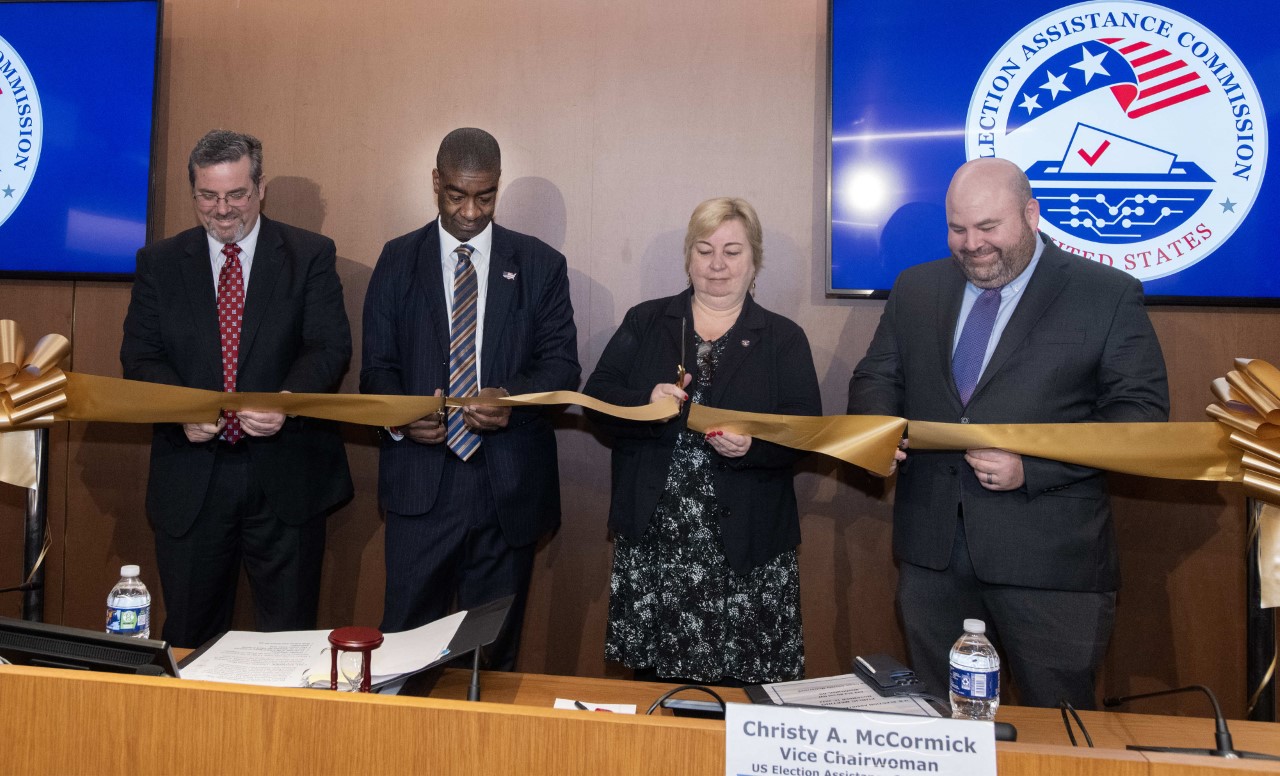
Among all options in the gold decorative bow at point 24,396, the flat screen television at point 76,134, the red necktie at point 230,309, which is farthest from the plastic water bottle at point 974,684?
the flat screen television at point 76,134

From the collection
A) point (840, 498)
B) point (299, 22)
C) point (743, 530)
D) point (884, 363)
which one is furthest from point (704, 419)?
point (299, 22)

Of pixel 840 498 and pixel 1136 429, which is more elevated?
pixel 1136 429

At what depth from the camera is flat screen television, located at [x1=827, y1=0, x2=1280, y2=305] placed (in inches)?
132

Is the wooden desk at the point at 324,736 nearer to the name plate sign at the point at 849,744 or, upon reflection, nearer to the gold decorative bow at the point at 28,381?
the name plate sign at the point at 849,744

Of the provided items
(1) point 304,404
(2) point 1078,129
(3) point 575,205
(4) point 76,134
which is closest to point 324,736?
(1) point 304,404

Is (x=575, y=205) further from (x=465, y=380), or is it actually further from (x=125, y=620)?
(x=125, y=620)

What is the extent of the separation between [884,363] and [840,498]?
1001 mm

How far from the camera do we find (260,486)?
10.3ft

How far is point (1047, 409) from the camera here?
2.55 metres

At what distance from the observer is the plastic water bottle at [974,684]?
171cm

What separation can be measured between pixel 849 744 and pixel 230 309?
8.69ft

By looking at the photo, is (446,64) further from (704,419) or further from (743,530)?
(743,530)

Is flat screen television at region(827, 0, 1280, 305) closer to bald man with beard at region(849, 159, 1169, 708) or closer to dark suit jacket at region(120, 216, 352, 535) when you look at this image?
bald man with beard at region(849, 159, 1169, 708)

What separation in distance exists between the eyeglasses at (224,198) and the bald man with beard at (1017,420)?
2047 millimetres
